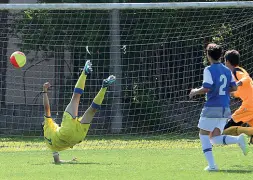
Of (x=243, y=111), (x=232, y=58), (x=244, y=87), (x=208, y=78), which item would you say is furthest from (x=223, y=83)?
(x=243, y=111)

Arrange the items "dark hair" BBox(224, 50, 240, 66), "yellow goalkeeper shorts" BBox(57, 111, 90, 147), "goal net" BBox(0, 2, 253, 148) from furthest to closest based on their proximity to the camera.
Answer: "goal net" BBox(0, 2, 253, 148) → "dark hair" BBox(224, 50, 240, 66) → "yellow goalkeeper shorts" BBox(57, 111, 90, 147)

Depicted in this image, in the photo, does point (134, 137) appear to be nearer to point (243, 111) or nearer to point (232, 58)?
point (243, 111)

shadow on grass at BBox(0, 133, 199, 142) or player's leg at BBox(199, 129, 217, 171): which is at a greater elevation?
player's leg at BBox(199, 129, 217, 171)

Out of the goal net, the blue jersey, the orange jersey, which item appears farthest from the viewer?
the goal net

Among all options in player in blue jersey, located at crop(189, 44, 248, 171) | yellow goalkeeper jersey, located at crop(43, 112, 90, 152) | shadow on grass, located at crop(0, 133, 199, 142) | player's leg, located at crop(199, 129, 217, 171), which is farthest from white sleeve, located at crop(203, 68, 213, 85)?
shadow on grass, located at crop(0, 133, 199, 142)

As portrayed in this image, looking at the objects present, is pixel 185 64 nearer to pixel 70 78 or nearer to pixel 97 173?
pixel 70 78

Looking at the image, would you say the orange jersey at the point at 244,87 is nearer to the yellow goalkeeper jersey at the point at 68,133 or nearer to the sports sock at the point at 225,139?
the sports sock at the point at 225,139

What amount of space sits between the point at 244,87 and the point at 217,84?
285 centimetres

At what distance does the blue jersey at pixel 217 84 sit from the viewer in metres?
9.55

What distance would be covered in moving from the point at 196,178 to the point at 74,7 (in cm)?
584

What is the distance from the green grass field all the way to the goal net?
657 millimetres

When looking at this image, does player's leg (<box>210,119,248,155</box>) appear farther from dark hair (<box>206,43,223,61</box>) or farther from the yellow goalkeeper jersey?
the yellow goalkeeper jersey

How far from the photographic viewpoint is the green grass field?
913 cm

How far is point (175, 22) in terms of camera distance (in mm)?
17250
